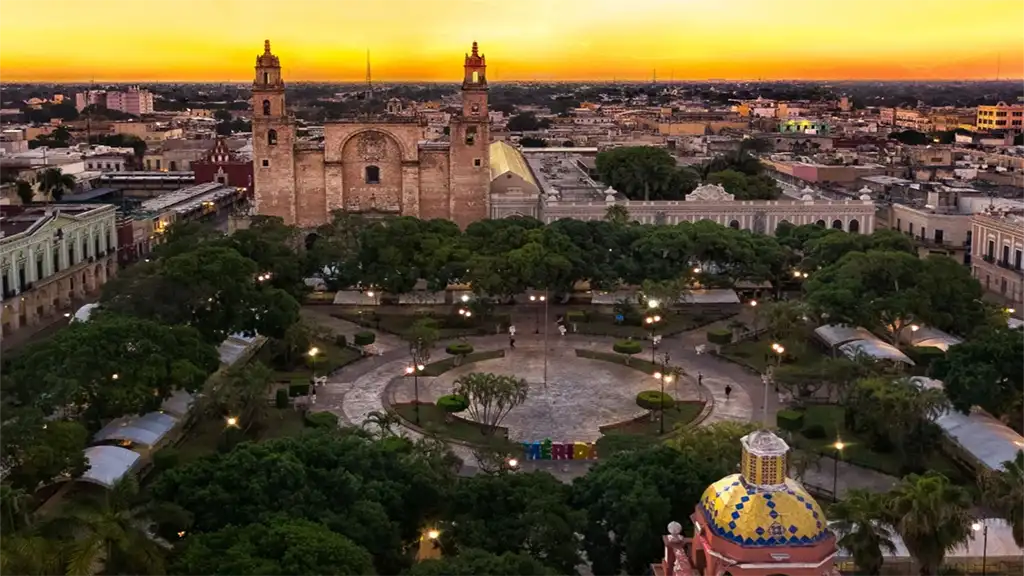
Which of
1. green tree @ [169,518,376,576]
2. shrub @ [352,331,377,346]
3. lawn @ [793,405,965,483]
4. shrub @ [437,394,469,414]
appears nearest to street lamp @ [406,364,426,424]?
shrub @ [437,394,469,414]

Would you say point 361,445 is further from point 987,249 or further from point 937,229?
point 937,229

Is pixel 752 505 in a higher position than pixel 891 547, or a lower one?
higher

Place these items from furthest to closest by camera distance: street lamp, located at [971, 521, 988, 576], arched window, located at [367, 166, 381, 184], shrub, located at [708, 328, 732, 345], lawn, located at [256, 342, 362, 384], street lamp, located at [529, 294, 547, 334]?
arched window, located at [367, 166, 381, 184], street lamp, located at [529, 294, 547, 334], shrub, located at [708, 328, 732, 345], lawn, located at [256, 342, 362, 384], street lamp, located at [971, 521, 988, 576]

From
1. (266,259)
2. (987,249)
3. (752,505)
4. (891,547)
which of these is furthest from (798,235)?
(752,505)

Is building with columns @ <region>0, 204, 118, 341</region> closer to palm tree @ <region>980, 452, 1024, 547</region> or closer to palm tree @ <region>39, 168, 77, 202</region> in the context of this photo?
palm tree @ <region>39, 168, 77, 202</region>

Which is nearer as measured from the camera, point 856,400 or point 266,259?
point 856,400

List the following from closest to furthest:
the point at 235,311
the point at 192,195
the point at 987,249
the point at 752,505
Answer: the point at 752,505, the point at 235,311, the point at 987,249, the point at 192,195

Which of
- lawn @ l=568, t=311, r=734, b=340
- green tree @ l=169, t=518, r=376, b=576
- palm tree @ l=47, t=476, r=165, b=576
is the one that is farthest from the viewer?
lawn @ l=568, t=311, r=734, b=340
